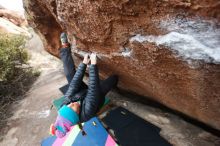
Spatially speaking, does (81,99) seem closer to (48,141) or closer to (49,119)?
(48,141)

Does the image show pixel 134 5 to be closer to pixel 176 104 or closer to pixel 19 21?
pixel 176 104

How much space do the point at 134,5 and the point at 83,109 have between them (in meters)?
2.12

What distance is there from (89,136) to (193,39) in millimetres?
2617

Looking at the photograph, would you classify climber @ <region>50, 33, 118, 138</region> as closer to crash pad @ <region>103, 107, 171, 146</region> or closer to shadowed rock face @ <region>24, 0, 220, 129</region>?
shadowed rock face @ <region>24, 0, 220, 129</region>

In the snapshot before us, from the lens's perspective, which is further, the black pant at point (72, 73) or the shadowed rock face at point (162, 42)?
the black pant at point (72, 73)

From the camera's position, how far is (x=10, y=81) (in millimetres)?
7562

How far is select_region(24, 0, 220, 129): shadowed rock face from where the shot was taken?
7.57 feet

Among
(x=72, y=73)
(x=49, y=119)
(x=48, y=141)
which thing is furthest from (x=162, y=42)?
(x=49, y=119)

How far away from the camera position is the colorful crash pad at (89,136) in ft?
13.6

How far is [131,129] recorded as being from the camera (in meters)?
4.24

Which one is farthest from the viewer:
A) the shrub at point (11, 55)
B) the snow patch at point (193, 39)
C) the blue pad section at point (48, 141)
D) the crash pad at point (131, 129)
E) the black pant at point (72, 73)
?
the shrub at point (11, 55)

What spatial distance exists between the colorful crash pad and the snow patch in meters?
2.12

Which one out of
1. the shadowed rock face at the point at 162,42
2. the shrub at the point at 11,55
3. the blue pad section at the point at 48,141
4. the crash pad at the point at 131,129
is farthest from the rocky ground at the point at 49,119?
the shrub at the point at 11,55

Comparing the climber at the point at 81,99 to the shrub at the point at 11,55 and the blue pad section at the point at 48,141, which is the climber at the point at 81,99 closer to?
the blue pad section at the point at 48,141
